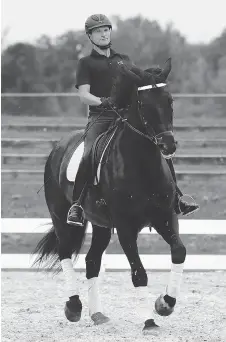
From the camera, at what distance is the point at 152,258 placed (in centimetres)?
1000

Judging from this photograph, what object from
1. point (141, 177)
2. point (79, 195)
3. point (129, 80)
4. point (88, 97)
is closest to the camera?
point (129, 80)

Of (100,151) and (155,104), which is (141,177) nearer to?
(100,151)

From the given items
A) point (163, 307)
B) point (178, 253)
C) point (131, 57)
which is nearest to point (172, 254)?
point (178, 253)

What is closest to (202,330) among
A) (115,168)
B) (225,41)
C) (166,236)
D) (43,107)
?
(166,236)

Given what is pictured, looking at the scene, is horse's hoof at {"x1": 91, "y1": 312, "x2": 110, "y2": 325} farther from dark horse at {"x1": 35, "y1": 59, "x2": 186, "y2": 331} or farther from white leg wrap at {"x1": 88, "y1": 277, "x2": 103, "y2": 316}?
dark horse at {"x1": 35, "y1": 59, "x2": 186, "y2": 331}

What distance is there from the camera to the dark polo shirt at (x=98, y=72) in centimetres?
647

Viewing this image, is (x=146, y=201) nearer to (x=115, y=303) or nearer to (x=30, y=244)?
(x=115, y=303)

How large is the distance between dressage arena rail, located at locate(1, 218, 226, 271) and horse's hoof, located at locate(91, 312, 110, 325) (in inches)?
124

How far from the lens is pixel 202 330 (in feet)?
20.5

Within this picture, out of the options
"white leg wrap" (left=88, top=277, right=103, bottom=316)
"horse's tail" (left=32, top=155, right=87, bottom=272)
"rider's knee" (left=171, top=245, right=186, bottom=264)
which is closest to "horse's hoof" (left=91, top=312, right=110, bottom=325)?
"white leg wrap" (left=88, top=277, right=103, bottom=316)

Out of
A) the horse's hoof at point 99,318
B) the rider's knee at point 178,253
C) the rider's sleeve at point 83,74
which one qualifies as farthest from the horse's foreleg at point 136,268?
the rider's sleeve at point 83,74

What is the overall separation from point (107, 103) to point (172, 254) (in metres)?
1.22

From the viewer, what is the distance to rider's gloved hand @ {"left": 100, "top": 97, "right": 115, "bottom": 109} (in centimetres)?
597

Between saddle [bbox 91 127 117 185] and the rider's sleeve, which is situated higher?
the rider's sleeve
